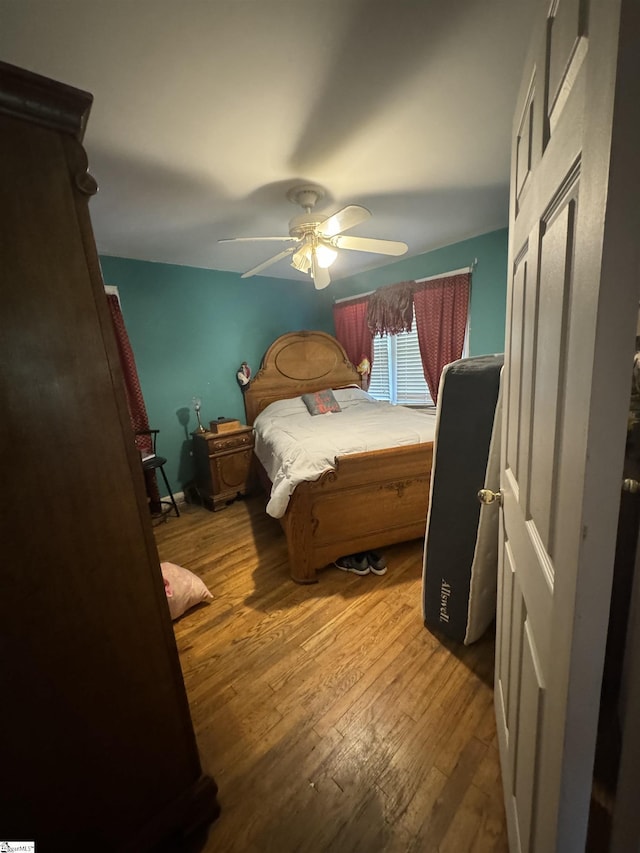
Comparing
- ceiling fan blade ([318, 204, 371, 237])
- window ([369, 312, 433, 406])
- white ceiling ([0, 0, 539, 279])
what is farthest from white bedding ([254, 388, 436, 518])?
white ceiling ([0, 0, 539, 279])

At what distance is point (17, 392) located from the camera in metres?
0.66

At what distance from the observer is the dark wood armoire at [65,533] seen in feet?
2.14

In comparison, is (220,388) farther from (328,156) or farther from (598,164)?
(598,164)

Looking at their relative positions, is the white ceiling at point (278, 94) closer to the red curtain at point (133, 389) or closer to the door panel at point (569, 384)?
the door panel at point (569, 384)

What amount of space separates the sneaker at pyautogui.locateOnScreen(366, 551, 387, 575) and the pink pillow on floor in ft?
3.34

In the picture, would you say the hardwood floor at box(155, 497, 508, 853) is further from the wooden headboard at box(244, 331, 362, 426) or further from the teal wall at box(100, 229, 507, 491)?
the wooden headboard at box(244, 331, 362, 426)

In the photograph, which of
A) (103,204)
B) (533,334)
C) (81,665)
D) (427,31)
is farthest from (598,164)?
(103,204)

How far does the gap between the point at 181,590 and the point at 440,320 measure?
3194 mm

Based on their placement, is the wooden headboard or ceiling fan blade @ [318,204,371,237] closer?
ceiling fan blade @ [318,204,371,237]

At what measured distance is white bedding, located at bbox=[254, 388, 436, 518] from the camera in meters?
2.03

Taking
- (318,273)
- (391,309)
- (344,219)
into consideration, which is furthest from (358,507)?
(391,309)

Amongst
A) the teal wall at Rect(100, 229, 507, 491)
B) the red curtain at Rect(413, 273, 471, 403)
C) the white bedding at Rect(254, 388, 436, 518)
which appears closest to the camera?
the white bedding at Rect(254, 388, 436, 518)

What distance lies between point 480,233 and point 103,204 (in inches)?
115

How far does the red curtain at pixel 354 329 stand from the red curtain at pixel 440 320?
2.34ft
